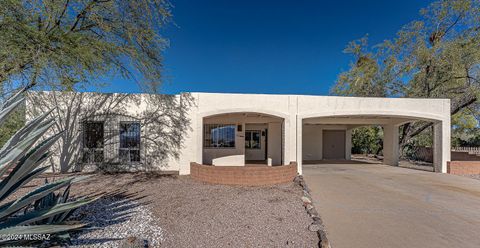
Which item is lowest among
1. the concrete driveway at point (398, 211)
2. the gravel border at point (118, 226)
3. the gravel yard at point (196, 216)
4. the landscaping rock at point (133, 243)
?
the concrete driveway at point (398, 211)

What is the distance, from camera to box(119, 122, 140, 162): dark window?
32.0ft

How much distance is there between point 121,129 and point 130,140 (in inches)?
24.5

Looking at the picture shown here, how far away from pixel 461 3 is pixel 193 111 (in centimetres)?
1722

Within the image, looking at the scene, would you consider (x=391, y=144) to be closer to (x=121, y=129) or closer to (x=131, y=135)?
(x=131, y=135)

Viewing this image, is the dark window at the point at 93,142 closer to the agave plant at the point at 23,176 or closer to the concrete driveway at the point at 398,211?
the agave plant at the point at 23,176

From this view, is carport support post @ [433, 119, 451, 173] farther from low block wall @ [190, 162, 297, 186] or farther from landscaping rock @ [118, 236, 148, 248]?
landscaping rock @ [118, 236, 148, 248]

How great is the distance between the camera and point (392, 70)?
15648mm

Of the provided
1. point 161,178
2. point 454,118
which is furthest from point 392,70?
point 161,178

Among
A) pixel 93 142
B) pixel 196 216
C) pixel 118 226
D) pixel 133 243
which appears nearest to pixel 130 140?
pixel 93 142

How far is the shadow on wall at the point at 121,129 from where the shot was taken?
939 centimetres

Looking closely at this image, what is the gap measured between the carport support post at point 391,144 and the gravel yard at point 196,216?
9442 millimetres

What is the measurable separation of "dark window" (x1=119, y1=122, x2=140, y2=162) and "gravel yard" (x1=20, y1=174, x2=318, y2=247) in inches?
104

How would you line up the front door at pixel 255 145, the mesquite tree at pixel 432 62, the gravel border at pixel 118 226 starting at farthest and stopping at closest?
1. the front door at pixel 255 145
2. the mesquite tree at pixel 432 62
3. the gravel border at pixel 118 226

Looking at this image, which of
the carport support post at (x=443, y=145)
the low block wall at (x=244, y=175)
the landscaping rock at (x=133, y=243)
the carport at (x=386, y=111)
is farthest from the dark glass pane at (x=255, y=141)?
the landscaping rock at (x=133, y=243)
